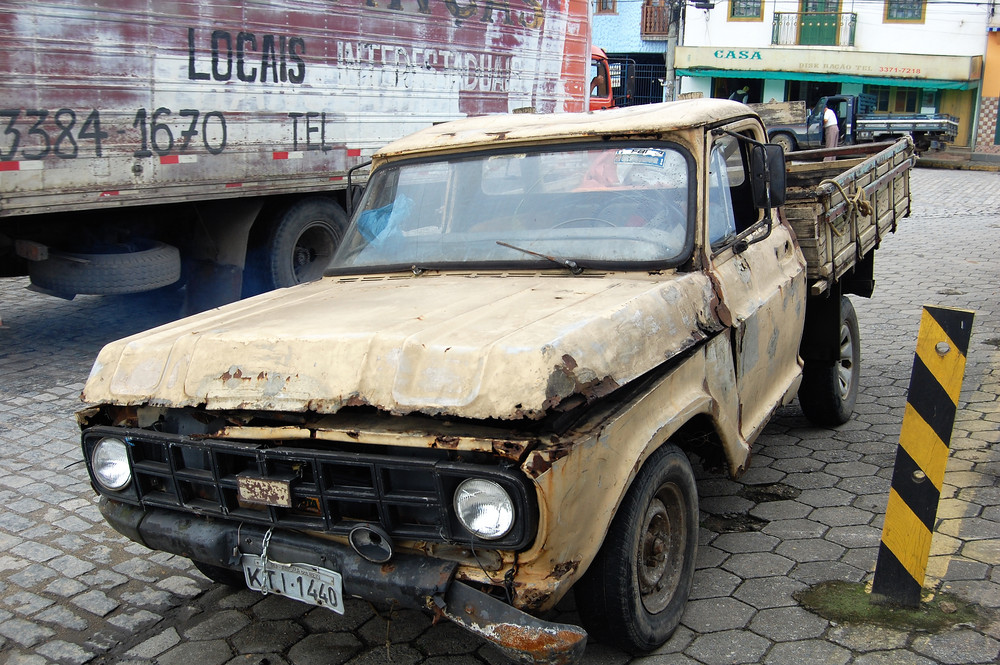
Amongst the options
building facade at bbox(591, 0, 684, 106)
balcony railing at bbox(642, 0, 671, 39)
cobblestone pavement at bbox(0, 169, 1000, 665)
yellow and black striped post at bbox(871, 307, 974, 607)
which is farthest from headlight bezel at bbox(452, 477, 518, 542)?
balcony railing at bbox(642, 0, 671, 39)

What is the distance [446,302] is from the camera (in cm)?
323

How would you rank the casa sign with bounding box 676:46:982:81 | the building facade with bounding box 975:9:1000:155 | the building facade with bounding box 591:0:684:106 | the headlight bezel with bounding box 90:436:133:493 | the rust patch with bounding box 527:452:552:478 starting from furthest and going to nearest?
the building facade with bounding box 591:0:684:106, the casa sign with bounding box 676:46:982:81, the building facade with bounding box 975:9:1000:155, the headlight bezel with bounding box 90:436:133:493, the rust patch with bounding box 527:452:552:478

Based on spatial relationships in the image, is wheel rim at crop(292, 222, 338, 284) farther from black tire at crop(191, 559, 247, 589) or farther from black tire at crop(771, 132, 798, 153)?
black tire at crop(771, 132, 798, 153)

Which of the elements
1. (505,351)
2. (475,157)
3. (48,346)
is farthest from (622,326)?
(48,346)

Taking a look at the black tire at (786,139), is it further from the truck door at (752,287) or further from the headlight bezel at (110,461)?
the headlight bezel at (110,461)

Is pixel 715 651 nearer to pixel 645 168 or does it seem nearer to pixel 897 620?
pixel 897 620

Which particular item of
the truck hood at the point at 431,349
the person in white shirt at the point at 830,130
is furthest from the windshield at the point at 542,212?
the person in white shirt at the point at 830,130

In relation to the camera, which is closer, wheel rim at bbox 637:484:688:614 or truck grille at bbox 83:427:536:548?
truck grille at bbox 83:427:536:548

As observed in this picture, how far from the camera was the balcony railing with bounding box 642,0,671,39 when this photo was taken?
124ft

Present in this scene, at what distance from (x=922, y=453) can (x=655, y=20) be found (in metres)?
37.7

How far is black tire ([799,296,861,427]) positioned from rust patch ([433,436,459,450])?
3191 mm

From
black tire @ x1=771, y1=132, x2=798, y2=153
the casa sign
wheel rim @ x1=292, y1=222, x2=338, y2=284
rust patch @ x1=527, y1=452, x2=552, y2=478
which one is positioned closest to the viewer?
rust patch @ x1=527, y1=452, x2=552, y2=478

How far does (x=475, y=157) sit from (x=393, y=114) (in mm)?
5213

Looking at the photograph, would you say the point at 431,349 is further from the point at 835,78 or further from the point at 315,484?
the point at 835,78
